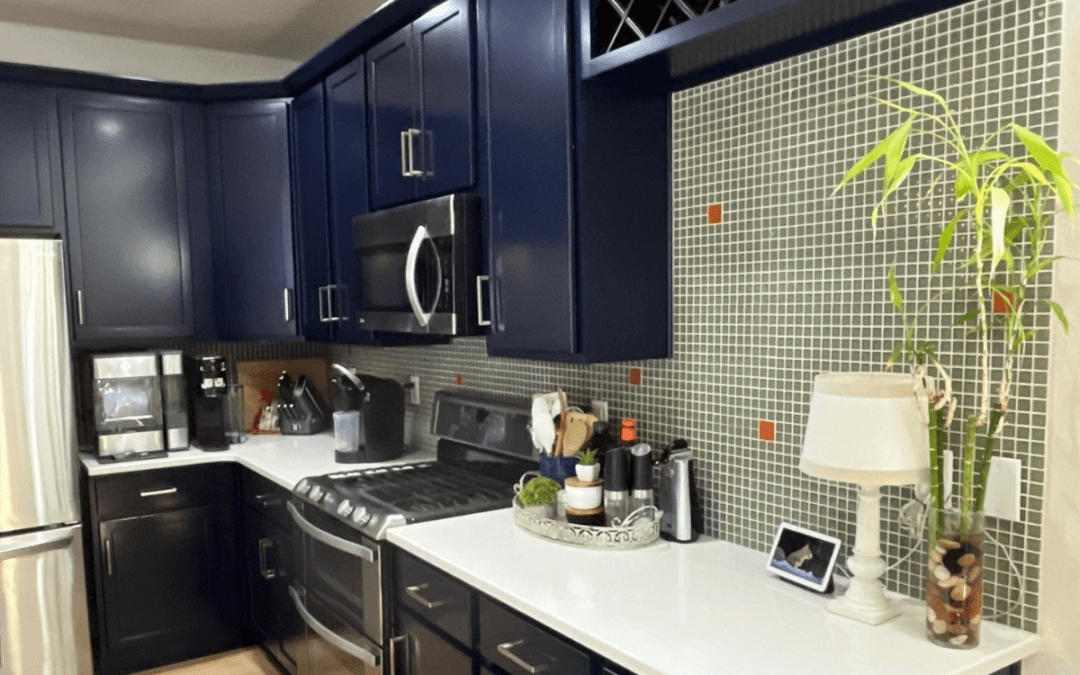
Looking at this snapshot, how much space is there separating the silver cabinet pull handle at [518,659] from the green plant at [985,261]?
2.46 feet

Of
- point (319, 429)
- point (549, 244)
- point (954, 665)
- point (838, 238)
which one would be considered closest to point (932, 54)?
point (838, 238)

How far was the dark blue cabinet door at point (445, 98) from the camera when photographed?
2182mm

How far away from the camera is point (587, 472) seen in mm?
1913

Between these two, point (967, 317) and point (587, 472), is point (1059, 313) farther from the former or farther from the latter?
point (587, 472)

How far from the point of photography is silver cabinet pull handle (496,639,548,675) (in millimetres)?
1541

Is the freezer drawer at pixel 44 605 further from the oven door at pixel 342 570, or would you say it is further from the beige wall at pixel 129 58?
the beige wall at pixel 129 58

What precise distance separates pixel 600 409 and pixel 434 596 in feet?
2.27

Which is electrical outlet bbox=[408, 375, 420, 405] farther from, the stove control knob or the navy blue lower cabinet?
the navy blue lower cabinet

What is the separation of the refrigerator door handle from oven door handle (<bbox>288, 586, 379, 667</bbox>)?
881 millimetres

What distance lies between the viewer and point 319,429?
3.61 m

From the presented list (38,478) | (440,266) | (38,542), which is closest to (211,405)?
(38,478)

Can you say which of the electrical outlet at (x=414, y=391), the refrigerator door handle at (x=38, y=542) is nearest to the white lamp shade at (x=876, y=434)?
the electrical outlet at (x=414, y=391)

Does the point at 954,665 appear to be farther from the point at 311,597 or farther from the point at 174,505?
the point at 174,505

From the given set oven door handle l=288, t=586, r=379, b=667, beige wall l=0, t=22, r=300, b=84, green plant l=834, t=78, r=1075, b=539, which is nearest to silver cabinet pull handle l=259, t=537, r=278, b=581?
oven door handle l=288, t=586, r=379, b=667
